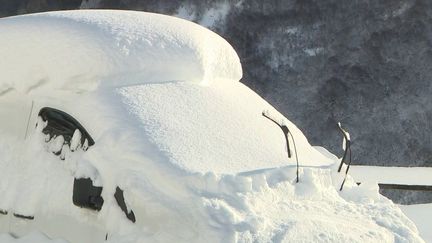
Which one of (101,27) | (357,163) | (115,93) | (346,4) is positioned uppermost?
(101,27)

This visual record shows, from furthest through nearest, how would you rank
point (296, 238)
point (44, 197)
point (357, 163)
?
point (357, 163), point (44, 197), point (296, 238)

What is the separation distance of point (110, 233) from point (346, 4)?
1142 centimetres

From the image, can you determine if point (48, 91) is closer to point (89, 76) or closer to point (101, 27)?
point (89, 76)

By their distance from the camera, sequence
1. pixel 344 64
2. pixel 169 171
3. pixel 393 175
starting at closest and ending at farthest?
1. pixel 169 171
2. pixel 393 175
3. pixel 344 64

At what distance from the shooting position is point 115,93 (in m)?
3.43

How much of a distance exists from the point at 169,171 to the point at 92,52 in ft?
2.90

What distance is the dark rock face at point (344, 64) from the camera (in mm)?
13008

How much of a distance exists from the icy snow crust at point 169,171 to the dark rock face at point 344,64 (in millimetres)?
9394

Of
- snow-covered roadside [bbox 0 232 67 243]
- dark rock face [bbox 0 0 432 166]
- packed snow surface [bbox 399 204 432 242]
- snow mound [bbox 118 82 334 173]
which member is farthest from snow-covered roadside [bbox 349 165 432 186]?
snow-covered roadside [bbox 0 232 67 243]

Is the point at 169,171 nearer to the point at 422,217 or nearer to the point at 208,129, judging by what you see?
the point at 208,129

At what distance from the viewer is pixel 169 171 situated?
2955 millimetres

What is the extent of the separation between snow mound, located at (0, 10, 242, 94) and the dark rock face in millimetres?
9374

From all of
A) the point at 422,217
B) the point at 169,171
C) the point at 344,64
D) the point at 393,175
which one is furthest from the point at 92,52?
the point at 344,64

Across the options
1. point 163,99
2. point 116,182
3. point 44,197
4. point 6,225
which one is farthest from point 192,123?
point 6,225
